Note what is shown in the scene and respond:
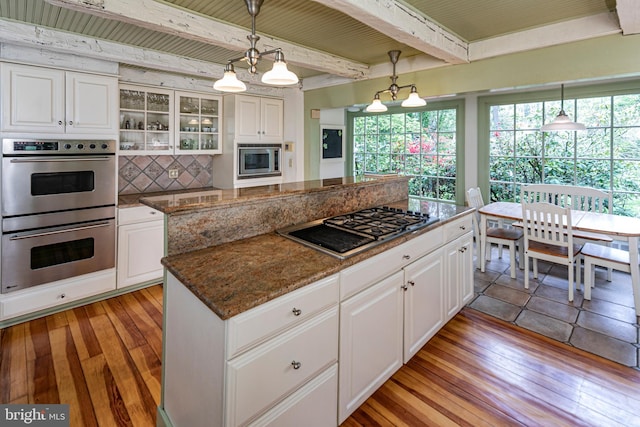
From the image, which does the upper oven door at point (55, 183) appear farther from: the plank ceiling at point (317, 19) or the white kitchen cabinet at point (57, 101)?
the plank ceiling at point (317, 19)

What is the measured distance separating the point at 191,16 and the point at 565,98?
4.22 m

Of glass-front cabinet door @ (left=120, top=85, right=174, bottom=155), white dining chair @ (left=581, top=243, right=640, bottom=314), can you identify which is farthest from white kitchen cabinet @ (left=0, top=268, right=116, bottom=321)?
white dining chair @ (left=581, top=243, right=640, bottom=314)

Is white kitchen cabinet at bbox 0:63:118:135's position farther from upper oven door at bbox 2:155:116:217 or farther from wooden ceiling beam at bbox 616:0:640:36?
wooden ceiling beam at bbox 616:0:640:36

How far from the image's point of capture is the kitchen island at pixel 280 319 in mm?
1207

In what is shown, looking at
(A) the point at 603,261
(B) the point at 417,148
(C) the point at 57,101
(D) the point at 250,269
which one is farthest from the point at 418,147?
(C) the point at 57,101

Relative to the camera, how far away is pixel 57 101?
278 centimetres

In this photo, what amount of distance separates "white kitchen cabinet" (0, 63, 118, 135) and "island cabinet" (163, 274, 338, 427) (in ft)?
7.22

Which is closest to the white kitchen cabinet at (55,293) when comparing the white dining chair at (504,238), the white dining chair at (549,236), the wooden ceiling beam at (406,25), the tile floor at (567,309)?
the wooden ceiling beam at (406,25)

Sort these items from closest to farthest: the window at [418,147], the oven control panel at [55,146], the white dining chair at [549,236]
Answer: the oven control panel at [55,146] < the white dining chair at [549,236] < the window at [418,147]

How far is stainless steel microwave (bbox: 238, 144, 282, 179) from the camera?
409cm

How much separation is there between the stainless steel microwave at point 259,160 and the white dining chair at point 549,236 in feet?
9.79

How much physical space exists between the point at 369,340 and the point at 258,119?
328 cm

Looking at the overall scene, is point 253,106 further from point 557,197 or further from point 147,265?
point 557,197

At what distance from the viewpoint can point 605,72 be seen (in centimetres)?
246
